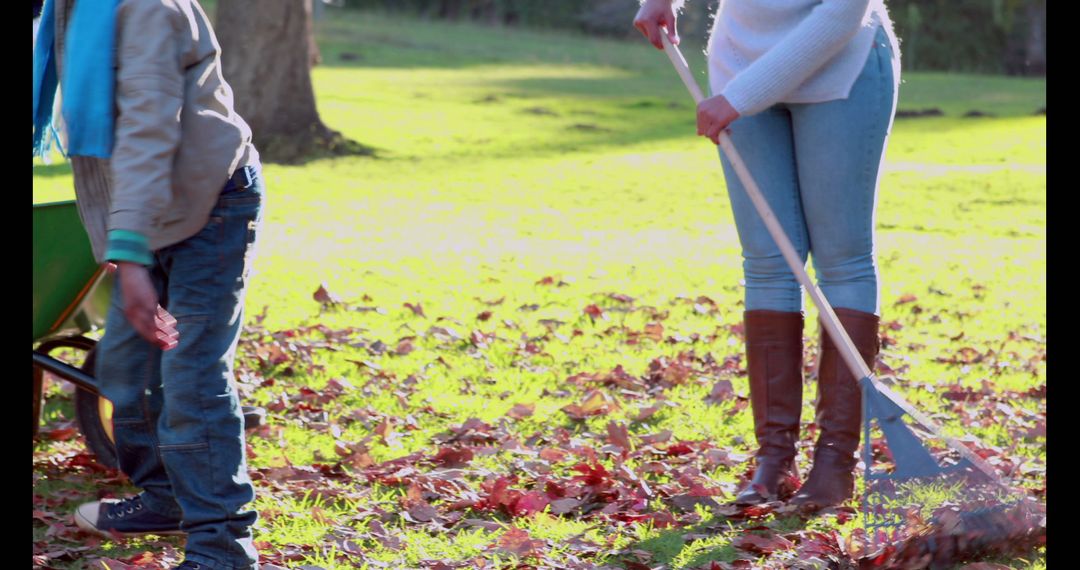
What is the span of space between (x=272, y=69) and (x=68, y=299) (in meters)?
9.17

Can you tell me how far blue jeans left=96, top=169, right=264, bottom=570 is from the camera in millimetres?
3191

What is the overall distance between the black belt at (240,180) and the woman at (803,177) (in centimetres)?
123

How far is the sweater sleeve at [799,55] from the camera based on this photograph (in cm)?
366

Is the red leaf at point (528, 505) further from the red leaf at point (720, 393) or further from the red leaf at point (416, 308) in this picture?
the red leaf at point (416, 308)

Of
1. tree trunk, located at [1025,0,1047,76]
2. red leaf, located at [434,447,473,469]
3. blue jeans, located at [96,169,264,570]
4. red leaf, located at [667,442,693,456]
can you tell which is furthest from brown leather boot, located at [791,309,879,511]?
tree trunk, located at [1025,0,1047,76]

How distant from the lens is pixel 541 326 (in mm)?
6891

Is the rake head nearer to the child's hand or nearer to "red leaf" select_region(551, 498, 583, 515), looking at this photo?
"red leaf" select_region(551, 498, 583, 515)

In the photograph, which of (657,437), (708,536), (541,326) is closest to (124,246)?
(708,536)

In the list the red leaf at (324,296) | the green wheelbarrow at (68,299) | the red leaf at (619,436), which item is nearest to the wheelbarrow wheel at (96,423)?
the green wheelbarrow at (68,299)

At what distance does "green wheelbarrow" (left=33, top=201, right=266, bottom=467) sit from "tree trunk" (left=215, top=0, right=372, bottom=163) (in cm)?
882

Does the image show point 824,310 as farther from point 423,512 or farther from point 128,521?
point 128,521

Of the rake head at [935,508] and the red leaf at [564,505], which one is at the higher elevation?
the rake head at [935,508]
